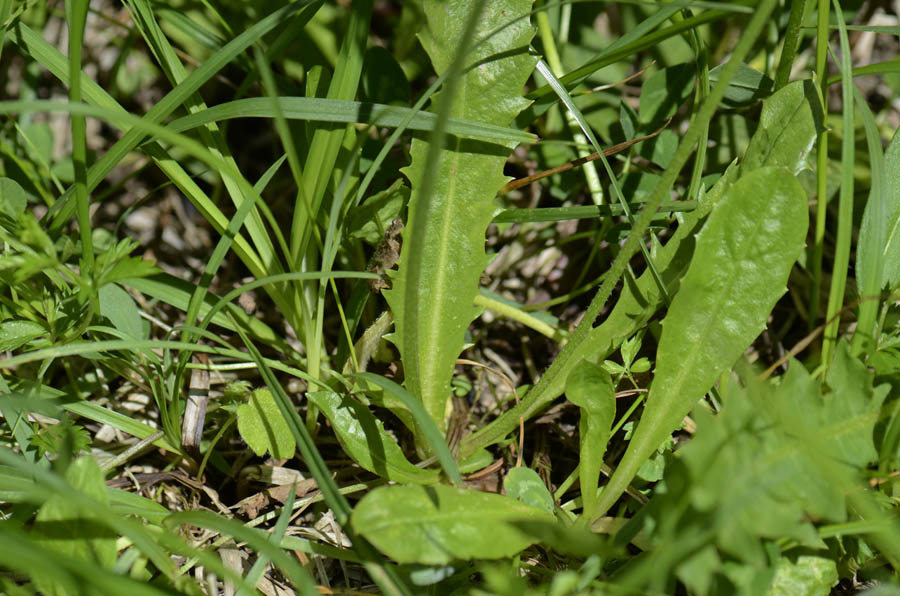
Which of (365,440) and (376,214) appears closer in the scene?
(365,440)

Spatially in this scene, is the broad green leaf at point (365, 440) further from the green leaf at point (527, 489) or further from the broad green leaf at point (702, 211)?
the broad green leaf at point (702, 211)

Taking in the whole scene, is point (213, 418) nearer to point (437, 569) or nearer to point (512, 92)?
point (437, 569)

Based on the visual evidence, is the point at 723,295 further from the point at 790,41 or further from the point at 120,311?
the point at 120,311

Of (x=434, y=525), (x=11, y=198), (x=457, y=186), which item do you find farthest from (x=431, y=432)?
(x=11, y=198)

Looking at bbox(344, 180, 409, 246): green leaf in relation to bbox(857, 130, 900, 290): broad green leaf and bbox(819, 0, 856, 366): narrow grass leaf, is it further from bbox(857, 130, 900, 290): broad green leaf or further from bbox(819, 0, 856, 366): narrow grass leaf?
bbox(857, 130, 900, 290): broad green leaf

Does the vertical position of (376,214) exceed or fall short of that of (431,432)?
it exceeds it

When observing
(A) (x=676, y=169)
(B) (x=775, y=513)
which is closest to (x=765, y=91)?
(A) (x=676, y=169)

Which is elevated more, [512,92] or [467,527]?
[512,92]
